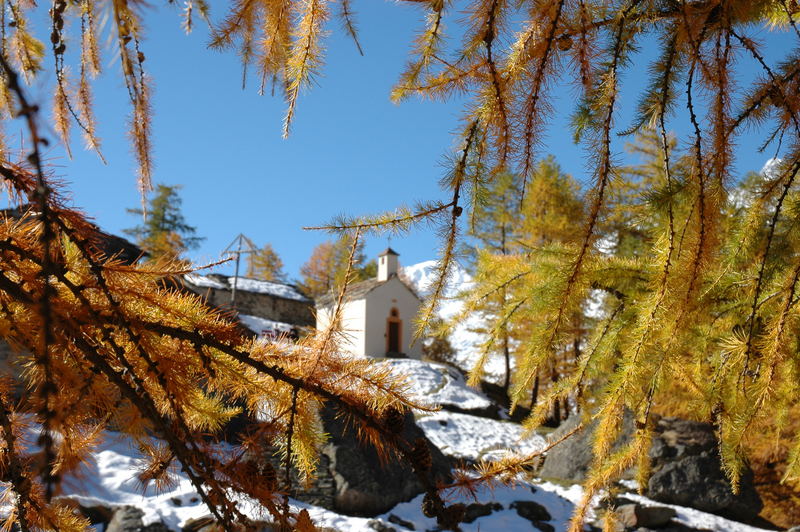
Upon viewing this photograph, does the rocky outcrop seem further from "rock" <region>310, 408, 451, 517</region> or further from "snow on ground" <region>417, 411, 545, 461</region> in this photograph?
"rock" <region>310, 408, 451, 517</region>

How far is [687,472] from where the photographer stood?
691cm

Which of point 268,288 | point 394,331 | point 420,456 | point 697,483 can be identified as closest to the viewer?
point 420,456

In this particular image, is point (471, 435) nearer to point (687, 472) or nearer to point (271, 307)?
point (687, 472)

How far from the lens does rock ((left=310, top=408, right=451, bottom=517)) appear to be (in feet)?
18.5

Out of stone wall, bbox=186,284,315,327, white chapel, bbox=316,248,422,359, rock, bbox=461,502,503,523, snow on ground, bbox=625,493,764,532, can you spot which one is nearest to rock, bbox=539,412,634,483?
snow on ground, bbox=625,493,764,532

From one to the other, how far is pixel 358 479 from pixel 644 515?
3220 millimetres

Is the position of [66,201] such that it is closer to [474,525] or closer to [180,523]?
[180,523]

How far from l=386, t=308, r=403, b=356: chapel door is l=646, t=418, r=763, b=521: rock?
11.0 meters

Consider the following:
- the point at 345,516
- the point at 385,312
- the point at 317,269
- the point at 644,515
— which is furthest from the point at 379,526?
the point at 317,269

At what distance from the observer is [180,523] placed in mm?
4809

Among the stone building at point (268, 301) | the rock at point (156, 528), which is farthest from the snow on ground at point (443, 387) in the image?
the rock at point (156, 528)

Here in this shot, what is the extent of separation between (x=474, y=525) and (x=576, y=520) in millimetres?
4510

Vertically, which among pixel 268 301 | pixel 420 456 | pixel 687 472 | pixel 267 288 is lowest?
pixel 687 472

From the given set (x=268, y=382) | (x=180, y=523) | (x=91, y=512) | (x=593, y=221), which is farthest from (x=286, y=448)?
(x=91, y=512)
